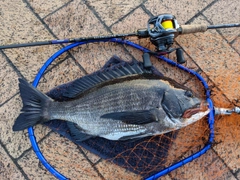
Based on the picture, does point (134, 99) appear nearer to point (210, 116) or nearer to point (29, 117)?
point (210, 116)

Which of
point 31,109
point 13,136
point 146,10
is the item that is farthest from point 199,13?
point 13,136

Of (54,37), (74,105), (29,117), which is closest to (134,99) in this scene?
(74,105)

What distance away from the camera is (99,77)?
3.04m

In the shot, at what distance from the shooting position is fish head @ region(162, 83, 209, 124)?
280 cm

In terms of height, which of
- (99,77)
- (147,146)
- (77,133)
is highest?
(99,77)

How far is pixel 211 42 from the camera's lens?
347cm

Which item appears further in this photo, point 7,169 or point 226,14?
point 226,14

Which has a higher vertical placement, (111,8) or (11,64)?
(11,64)

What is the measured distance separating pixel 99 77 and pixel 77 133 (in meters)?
0.66

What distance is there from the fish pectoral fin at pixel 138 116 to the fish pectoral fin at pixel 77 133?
1.44 feet

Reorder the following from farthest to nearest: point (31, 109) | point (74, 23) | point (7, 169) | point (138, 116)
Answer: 1. point (74, 23)
2. point (7, 169)
3. point (31, 109)
4. point (138, 116)

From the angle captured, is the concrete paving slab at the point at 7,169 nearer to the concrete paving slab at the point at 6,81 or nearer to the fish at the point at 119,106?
the fish at the point at 119,106

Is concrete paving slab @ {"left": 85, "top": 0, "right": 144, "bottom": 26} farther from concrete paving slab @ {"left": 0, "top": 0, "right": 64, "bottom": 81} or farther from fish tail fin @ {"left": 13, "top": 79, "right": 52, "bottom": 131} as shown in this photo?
fish tail fin @ {"left": 13, "top": 79, "right": 52, "bottom": 131}

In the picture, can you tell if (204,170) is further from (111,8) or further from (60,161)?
(111,8)
